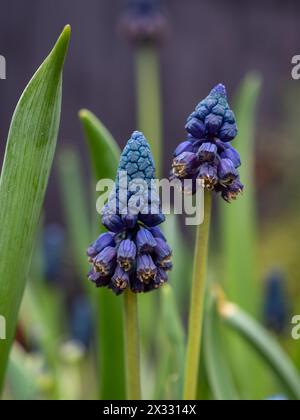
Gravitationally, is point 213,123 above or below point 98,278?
above

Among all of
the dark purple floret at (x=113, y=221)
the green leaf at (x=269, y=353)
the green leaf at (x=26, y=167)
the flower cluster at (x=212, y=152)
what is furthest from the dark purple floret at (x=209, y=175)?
the green leaf at (x=269, y=353)

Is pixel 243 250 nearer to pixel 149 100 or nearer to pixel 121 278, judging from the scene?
pixel 149 100

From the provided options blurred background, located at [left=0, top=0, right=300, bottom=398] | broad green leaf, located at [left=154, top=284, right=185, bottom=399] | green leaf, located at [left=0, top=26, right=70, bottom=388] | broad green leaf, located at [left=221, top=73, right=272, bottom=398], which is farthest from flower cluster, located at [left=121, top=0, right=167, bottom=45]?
blurred background, located at [left=0, top=0, right=300, bottom=398]

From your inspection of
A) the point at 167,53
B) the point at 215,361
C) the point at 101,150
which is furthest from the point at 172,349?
the point at 167,53

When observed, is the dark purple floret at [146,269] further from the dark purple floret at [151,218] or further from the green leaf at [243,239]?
the green leaf at [243,239]

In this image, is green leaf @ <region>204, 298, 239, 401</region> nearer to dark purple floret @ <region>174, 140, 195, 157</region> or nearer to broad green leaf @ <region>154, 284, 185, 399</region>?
broad green leaf @ <region>154, 284, 185, 399</region>

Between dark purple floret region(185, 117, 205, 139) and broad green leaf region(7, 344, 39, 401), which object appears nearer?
dark purple floret region(185, 117, 205, 139)
